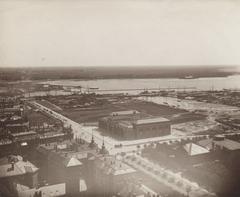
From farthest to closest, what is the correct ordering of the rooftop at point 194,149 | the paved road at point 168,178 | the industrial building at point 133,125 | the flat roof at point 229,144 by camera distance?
1. the industrial building at point 133,125
2. the flat roof at point 229,144
3. the rooftop at point 194,149
4. the paved road at point 168,178

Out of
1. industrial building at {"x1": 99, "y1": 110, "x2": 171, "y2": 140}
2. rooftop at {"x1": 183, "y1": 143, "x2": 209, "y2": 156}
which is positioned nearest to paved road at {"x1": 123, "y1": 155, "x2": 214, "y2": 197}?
rooftop at {"x1": 183, "y1": 143, "x2": 209, "y2": 156}

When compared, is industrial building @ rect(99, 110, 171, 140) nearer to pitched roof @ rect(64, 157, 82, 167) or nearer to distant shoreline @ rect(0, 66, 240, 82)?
distant shoreline @ rect(0, 66, 240, 82)

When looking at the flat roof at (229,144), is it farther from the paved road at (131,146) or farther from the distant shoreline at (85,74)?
the distant shoreline at (85,74)

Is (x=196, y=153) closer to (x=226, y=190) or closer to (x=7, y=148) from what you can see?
(x=226, y=190)

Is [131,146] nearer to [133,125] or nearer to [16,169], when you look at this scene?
[133,125]

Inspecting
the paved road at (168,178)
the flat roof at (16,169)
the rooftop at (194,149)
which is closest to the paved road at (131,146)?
the paved road at (168,178)

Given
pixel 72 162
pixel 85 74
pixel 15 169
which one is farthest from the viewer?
pixel 85 74

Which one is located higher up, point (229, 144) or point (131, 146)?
point (229, 144)

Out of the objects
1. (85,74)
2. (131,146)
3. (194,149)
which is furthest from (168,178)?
(85,74)
